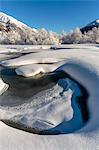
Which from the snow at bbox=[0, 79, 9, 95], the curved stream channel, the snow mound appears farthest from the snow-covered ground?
the snow at bbox=[0, 79, 9, 95]

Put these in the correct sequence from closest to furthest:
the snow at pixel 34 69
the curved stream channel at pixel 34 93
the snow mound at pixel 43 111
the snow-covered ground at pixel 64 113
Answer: the snow-covered ground at pixel 64 113 → the curved stream channel at pixel 34 93 → the snow mound at pixel 43 111 → the snow at pixel 34 69

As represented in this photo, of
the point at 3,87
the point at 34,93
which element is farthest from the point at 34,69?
the point at 34,93

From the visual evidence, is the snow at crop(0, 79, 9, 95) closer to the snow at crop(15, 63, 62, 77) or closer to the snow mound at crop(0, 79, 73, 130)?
the snow mound at crop(0, 79, 73, 130)

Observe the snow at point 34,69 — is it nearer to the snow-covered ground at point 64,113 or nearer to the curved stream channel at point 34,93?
the snow-covered ground at point 64,113

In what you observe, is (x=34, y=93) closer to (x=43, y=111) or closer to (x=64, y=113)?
(x=43, y=111)

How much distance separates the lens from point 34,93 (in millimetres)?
5598

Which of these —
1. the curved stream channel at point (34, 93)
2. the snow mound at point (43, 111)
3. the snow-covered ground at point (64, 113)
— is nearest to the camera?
the snow-covered ground at point (64, 113)

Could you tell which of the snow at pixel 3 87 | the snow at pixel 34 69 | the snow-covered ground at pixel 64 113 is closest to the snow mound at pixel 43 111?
the snow-covered ground at pixel 64 113

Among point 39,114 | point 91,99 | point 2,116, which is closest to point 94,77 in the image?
point 91,99

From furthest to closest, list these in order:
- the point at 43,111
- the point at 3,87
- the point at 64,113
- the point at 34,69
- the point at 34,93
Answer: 1. the point at 34,69
2. the point at 3,87
3. the point at 34,93
4. the point at 43,111
5. the point at 64,113

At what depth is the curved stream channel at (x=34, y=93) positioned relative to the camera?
13.0 feet

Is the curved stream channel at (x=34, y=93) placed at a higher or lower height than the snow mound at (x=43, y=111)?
lower

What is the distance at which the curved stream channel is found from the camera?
3959 mm

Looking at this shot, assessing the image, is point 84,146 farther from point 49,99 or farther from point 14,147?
point 49,99
